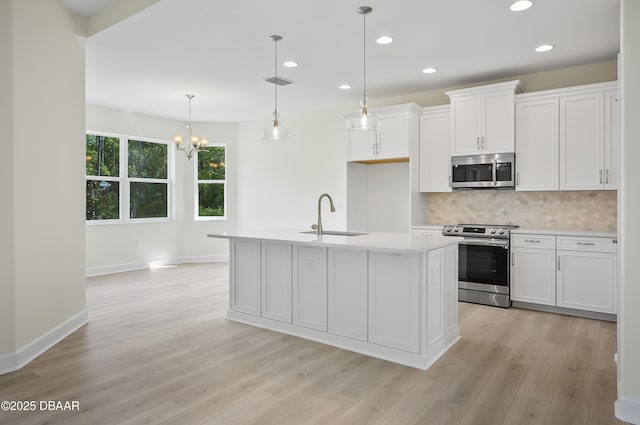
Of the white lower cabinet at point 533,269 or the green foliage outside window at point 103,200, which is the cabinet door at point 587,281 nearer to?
the white lower cabinet at point 533,269

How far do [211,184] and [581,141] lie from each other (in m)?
6.27

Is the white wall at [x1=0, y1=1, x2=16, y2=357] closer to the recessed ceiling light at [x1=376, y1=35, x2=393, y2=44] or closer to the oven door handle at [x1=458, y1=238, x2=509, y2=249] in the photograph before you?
the recessed ceiling light at [x1=376, y1=35, x2=393, y2=44]

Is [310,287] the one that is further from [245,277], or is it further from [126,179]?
[126,179]

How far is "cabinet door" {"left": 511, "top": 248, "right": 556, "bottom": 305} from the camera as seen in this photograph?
14.8 ft

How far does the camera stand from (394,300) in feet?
10.5

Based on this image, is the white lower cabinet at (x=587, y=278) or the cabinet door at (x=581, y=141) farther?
the cabinet door at (x=581, y=141)

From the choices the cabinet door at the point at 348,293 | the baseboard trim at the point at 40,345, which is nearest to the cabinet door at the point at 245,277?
the cabinet door at the point at 348,293

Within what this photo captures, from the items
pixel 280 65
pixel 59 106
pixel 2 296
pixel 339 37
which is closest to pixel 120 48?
pixel 59 106

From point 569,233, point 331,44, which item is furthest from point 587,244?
point 331,44

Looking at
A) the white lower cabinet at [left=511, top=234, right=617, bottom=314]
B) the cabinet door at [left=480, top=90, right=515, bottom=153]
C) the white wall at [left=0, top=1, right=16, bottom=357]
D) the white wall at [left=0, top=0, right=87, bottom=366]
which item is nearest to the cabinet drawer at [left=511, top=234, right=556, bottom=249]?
the white lower cabinet at [left=511, top=234, right=617, bottom=314]

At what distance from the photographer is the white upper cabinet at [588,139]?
4.34 meters

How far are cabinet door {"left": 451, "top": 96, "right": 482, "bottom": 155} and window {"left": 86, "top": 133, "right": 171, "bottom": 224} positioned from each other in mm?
5290

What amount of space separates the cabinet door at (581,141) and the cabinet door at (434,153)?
1.31 m

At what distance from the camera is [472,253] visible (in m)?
4.98
